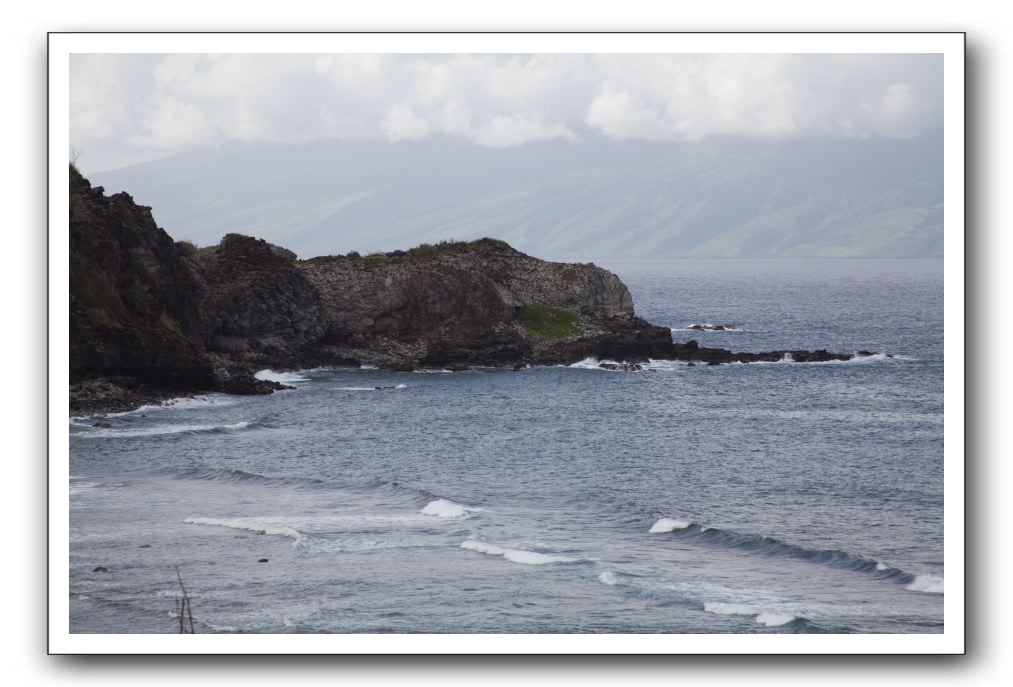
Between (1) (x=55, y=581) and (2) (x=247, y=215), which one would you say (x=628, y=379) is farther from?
(1) (x=55, y=581)

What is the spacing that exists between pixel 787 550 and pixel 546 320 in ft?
167

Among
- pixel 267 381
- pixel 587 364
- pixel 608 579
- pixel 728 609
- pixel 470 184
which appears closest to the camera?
pixel 728 609

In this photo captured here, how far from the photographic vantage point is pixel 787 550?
27.5 m

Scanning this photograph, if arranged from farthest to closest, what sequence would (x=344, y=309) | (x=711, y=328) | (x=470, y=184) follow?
(x=711, y=328) < (x=470, y=184) < (x=344, y=309)

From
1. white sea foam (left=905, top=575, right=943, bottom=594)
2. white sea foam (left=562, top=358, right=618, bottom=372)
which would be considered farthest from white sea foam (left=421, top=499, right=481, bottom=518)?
white sea foam (left=562, top=358, right=618, bottom=372)

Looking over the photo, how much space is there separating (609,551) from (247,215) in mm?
49195

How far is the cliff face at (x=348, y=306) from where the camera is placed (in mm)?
58594

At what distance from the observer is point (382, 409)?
54.4 meters

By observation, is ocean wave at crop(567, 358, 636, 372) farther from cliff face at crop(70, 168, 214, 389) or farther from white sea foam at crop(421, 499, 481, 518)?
white sea foam at crop(421, 499, 481, 518)

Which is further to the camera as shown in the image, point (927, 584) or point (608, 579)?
point (927, 584)

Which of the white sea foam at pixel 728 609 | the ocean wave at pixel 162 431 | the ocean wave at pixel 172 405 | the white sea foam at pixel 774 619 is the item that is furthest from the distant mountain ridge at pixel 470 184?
the ocean wave at pixel 162 431

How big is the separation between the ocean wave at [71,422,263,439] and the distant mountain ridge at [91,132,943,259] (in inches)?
379

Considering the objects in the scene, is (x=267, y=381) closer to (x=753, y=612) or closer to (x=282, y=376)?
(x=282, y=376)
